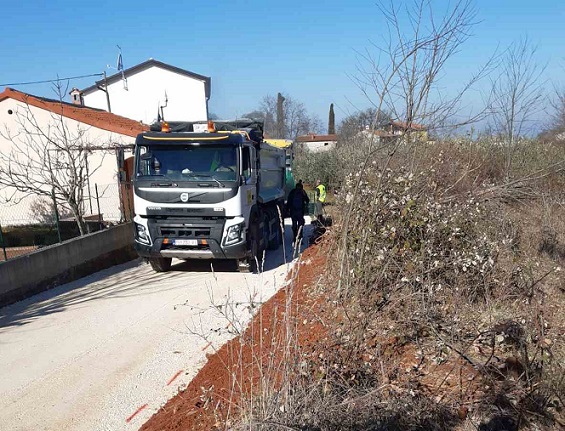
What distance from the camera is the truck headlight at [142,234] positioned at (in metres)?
8.41

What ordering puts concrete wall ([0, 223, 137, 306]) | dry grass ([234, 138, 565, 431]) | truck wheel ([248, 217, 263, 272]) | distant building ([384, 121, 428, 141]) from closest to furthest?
dry grass ([234, 138, 565, 431]) → distant building ([384, 121, 428, 141]) → concrete wall ([0, 223, 137, 306]) → truck wheel ([248, 217, 263, 272])

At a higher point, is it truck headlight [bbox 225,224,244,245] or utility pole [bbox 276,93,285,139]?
utility pole [bbox 276,93,285,139]

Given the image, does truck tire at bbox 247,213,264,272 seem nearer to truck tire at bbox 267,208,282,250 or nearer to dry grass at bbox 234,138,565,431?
truck tire at bbox 267,208,282,250

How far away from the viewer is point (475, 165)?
12164mm

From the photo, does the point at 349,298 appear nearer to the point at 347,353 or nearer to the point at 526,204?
the point at 347,353

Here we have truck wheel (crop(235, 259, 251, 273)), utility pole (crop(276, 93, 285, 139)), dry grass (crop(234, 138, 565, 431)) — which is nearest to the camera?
dry grass (crop(234, 138, 565, 431))

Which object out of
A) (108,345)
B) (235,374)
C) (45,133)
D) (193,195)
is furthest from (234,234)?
→ (45,133)

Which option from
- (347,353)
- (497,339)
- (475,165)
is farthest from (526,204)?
Result: (347,353)

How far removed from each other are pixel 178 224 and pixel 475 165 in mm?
8281

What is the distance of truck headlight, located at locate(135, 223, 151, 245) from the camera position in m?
8.41

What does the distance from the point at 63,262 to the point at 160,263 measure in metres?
1.76

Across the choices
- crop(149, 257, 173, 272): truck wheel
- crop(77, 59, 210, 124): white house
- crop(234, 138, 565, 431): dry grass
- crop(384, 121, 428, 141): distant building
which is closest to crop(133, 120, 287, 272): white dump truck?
crop(149, 257, 173, 272): truck wheel

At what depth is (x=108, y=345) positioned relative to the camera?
550 cm

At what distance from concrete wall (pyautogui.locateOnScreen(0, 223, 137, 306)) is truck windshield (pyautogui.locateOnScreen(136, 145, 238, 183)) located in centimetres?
208
